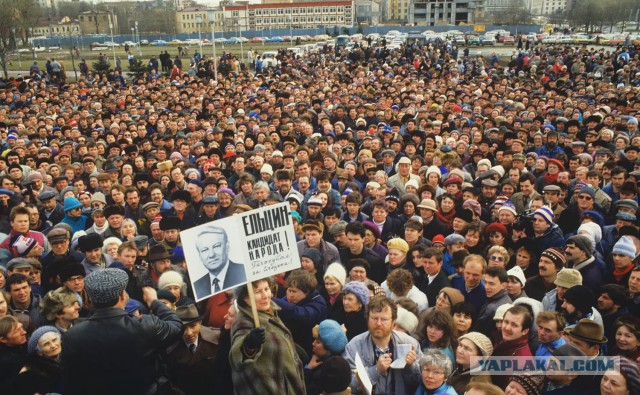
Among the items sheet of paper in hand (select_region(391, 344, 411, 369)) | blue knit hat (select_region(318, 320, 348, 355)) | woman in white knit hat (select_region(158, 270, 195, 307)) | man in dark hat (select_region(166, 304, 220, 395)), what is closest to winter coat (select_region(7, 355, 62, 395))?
man in dark hat (select_region(166, 304, 220, 395))

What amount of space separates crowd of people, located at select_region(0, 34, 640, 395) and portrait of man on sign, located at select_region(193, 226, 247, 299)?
19cm

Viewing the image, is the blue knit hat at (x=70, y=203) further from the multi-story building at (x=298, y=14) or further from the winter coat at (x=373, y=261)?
the multi-story building at (x=298, y=14)

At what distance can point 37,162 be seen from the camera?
34.0ft

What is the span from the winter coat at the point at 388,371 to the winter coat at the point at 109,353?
1.48 m

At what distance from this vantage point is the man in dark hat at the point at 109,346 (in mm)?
3150

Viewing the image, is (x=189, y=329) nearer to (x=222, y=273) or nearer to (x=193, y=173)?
(x=222, y=273)

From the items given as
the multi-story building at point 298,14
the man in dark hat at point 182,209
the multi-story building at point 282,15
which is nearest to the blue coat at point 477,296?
the man in dark hat at point 182,209

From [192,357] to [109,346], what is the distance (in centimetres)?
100

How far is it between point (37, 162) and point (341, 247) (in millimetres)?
7318

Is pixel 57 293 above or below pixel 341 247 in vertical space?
above

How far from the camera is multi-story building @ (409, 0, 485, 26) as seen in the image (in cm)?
11319

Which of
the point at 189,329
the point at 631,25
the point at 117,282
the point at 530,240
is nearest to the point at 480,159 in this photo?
the point at 530,240

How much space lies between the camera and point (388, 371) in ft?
12.8

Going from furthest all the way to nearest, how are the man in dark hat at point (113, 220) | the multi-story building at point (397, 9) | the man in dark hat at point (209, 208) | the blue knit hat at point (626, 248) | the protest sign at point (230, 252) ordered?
the multi-story building at point (397, 9) < the man in dark hat at point (209, 208) < the man in dark hat at point (113, 220) < the blue knit hat at point (626, 248) < the protest sign at point (230, 252)
